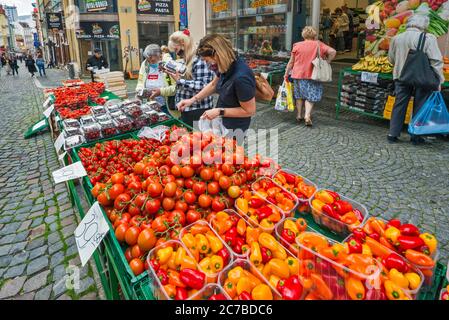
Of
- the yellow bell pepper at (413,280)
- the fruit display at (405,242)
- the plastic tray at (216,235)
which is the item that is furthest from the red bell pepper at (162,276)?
the yellow bell pepper at (413,280)

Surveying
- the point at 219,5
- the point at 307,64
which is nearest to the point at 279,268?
the point at 307,64

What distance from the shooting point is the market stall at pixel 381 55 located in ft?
18.9

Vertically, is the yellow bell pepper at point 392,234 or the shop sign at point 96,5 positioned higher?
the shop sign at point 96,5

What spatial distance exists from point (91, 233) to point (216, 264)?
3.00 ft

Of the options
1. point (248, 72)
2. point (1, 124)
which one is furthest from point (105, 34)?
point (248, 72)

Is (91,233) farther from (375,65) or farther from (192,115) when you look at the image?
(375,65)

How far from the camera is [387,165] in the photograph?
187 inches

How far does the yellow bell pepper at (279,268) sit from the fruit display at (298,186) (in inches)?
25.4

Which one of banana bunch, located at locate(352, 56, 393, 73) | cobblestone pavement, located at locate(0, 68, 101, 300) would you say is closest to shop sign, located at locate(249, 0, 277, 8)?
banana bunch, located at locate(352, 56, 393, 73)

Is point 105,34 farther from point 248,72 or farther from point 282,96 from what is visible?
point 248,72

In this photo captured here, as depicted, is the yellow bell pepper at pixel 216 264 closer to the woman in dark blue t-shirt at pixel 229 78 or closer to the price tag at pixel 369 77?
the woman in dark blue t-shirt at pixel 229 78
